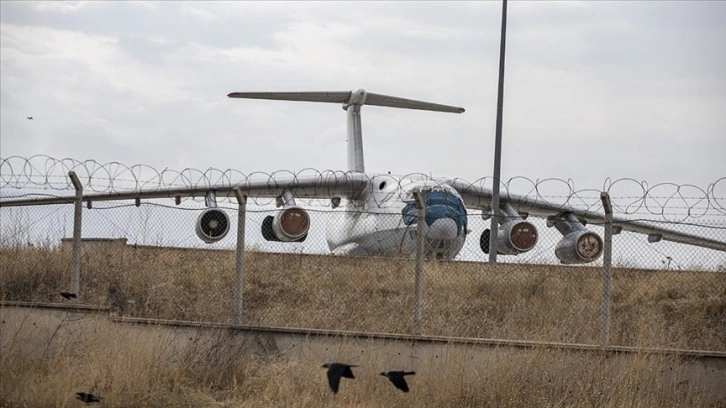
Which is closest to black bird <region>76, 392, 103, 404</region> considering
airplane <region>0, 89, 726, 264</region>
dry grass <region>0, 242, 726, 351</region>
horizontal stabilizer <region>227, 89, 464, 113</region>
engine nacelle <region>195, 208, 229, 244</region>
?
dry grass <region>0, 242, 726, 351</region>

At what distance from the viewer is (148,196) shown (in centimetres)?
2284

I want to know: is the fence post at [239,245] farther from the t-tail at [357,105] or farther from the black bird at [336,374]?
the t-tail at [357,105]

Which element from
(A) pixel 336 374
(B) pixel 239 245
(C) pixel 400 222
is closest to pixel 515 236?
(C) pixel 400 222

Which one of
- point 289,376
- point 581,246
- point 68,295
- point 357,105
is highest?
point 357,105

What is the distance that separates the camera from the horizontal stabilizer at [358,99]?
26844mm

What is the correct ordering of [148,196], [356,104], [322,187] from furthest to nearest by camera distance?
[356,104], [322,187], [148,196]

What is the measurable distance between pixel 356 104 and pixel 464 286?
47.5ft

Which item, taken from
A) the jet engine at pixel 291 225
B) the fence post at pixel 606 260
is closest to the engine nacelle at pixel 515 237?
the jet engine at pixel 291 225

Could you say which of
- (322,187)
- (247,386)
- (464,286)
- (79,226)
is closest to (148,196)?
(322,187)

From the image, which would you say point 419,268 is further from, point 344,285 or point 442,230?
point 442,230

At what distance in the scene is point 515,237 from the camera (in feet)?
75.5

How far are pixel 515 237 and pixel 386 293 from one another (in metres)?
8.20

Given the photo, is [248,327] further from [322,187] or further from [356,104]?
[356,104]

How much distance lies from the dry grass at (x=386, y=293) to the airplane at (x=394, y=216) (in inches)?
117
